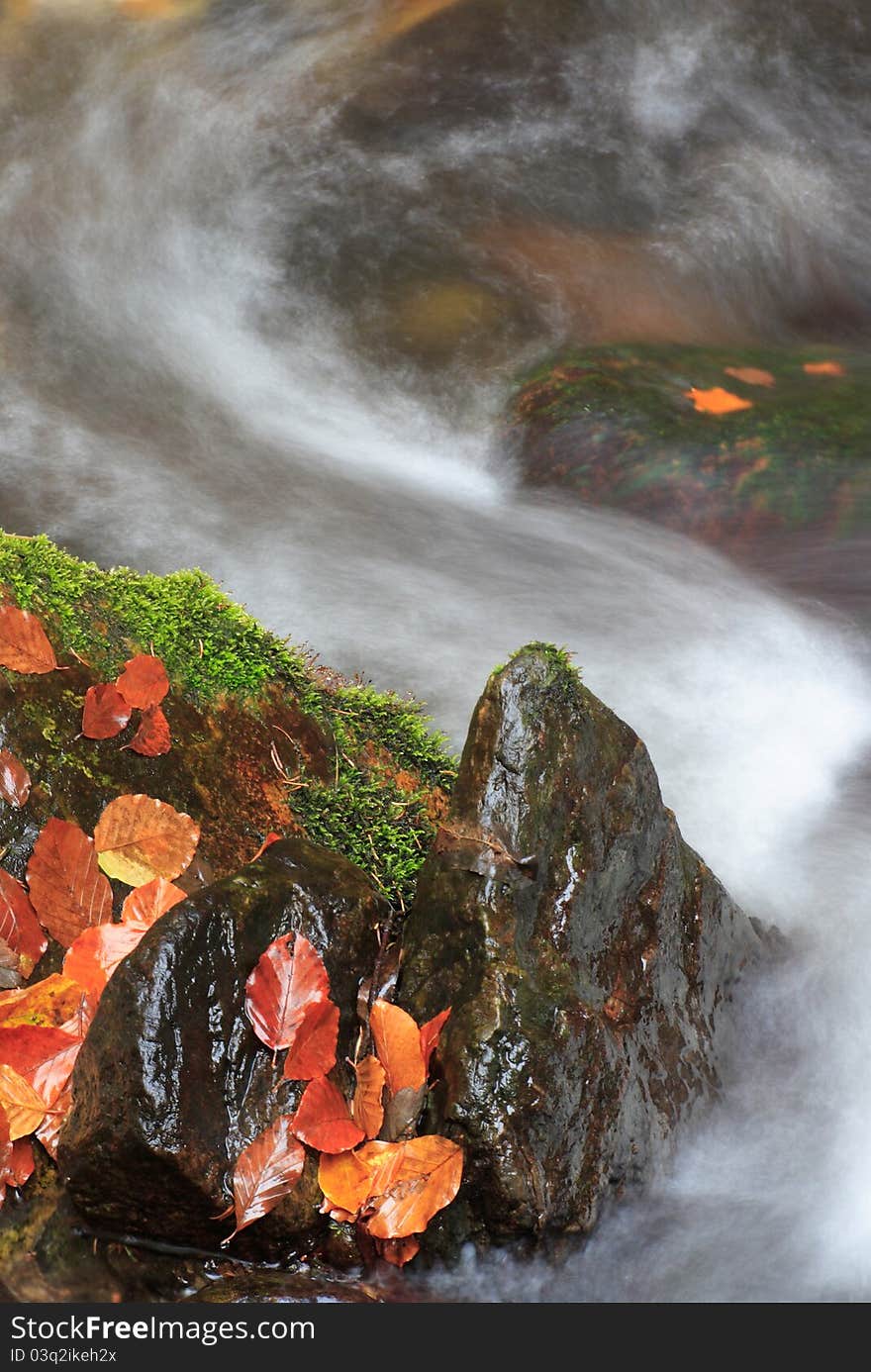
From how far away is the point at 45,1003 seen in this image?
261 cm

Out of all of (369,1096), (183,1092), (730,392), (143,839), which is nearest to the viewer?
(183,1092)

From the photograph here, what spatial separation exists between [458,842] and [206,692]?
36.1 inches

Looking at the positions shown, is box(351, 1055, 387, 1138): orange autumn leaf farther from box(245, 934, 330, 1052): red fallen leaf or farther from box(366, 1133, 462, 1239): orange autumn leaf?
box(245, 934, 330, 1052): red fallen leaf

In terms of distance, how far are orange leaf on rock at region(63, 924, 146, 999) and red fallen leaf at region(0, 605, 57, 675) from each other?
69 cm

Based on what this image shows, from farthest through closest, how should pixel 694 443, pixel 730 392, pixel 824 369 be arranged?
pixel 824 369 → pixel 730 392 → pixel 694 443

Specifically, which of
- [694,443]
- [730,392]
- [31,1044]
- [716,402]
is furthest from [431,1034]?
[730,392]

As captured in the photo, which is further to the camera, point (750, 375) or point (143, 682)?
point (750, 375)

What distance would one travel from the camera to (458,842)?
9.14 feet

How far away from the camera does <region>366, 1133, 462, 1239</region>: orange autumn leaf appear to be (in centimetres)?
242

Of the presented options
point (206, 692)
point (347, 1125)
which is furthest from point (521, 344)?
point (347, 1125)

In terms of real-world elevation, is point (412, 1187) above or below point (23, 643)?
below

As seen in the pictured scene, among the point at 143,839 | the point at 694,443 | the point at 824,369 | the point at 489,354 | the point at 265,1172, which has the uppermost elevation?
the point at 824,369

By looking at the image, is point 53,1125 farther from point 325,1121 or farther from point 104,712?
point 104,712

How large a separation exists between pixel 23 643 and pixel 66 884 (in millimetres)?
621
